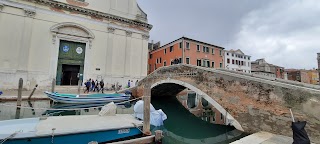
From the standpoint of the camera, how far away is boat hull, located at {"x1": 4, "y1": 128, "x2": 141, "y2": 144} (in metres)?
3.41

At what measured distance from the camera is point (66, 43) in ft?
50.3

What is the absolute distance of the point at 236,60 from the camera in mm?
28750

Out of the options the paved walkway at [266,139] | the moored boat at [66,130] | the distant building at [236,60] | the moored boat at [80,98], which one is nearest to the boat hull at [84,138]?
the moored boat at [66,130]

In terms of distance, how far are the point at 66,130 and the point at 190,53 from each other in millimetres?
19342

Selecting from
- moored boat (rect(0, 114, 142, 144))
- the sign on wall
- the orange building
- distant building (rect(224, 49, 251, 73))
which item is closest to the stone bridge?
moored boat (rect(0, 114, 142, 144))

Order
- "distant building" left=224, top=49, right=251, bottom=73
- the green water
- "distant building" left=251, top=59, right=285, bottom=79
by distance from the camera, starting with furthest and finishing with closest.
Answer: "distant building" left=251, top=59, right=285, bottom=79, "distant building" left=224, top=49, right=251, bottom=73, the green water

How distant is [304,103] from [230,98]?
2.08m

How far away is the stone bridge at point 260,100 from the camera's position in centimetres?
394

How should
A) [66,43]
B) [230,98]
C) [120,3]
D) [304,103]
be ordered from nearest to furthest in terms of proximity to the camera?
[304,103] → [230,98] → [66,43] → [120,3]

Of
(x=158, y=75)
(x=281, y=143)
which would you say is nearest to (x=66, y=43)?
(x=158, y=75)

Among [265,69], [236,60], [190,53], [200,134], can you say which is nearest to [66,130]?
[200,134]

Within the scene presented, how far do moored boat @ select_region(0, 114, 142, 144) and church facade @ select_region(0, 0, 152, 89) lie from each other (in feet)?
37.4

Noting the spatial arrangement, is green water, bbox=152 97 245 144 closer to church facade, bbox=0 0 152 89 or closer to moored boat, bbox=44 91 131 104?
moored boat, bbox=44 91 131 104

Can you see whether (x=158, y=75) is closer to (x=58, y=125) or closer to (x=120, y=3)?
(x=58, y=125)
